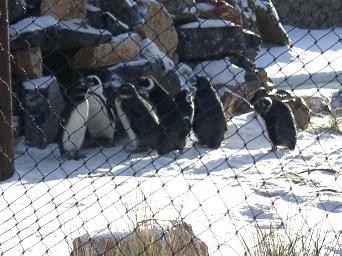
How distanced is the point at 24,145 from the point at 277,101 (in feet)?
8.70

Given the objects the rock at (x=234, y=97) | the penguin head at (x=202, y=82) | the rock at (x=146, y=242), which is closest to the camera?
the rock at (x=146, y=242)

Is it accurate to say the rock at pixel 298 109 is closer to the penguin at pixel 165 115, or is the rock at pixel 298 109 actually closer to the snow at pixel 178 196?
the snow at pixel 178 196

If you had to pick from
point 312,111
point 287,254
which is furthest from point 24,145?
point 287,254

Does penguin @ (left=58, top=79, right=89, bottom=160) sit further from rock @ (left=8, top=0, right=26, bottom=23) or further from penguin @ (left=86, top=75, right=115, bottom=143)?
rock @ (left=8, top=0, right=26, bottom=23)

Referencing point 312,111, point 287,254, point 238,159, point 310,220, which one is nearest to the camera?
point 287,254

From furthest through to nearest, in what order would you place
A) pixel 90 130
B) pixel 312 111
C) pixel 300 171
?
pixel 312 111
pixel 90 130
pixel 300 171

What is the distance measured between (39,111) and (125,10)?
6.40 ft

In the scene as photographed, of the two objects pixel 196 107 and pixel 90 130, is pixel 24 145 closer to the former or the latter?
pixel 90 130

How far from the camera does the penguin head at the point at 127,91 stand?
841 cm

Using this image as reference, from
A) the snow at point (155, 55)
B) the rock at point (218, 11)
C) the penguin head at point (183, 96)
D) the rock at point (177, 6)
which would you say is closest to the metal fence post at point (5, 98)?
the penguin head at point (183, 96)

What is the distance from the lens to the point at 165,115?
7984 mm

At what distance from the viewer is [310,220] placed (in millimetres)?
5301

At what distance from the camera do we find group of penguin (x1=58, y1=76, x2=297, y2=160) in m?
8.25

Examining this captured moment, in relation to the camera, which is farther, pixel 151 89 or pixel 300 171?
pixel 151 89
